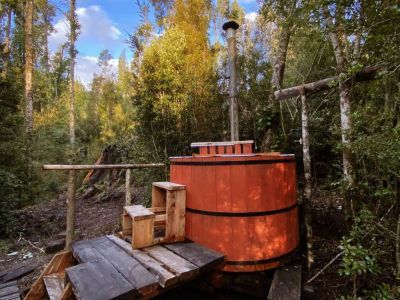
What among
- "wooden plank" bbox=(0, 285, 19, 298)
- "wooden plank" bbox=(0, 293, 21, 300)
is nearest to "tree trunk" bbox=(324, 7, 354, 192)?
"wooden plank" bbox=(0, 293, 21, 300)

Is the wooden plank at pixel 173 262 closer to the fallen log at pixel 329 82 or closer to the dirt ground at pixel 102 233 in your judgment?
the dirt ground at pixel 102 233

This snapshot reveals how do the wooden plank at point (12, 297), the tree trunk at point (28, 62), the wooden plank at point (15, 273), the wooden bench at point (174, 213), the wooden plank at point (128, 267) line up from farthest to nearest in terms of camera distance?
1. the tree trunk at point (28, 62)
2. the wooden plank at point (15, 273)
3. the wooden bench at point (174, 213)
4. the wooden plank at point (12, 297)
5. the wooden plank at point (128, 267)

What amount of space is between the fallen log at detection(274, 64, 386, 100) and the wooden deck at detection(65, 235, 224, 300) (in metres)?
1.80

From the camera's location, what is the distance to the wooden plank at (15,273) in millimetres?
2756

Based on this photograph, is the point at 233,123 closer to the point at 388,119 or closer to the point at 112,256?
the point at 388,119

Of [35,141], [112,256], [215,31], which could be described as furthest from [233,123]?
[215,31]

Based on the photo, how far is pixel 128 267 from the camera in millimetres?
1869

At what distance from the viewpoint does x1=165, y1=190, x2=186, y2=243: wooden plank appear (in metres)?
2.35

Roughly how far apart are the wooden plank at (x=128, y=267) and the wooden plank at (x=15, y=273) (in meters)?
1.18

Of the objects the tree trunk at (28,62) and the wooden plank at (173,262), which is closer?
the wooden plank at (173,262)

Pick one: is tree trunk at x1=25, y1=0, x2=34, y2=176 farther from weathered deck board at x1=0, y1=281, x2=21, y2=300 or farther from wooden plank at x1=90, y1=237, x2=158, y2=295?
wooden plank at x1=90, y1=237, x2=158, y2=295

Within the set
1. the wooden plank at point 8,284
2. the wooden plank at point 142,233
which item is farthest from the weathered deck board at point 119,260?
the wooden plank at point 8,284

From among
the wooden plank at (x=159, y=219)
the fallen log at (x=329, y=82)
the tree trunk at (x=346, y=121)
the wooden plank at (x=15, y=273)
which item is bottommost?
the wooden plank at (x=15, y=273)

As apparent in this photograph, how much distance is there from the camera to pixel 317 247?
2773 millimetres
